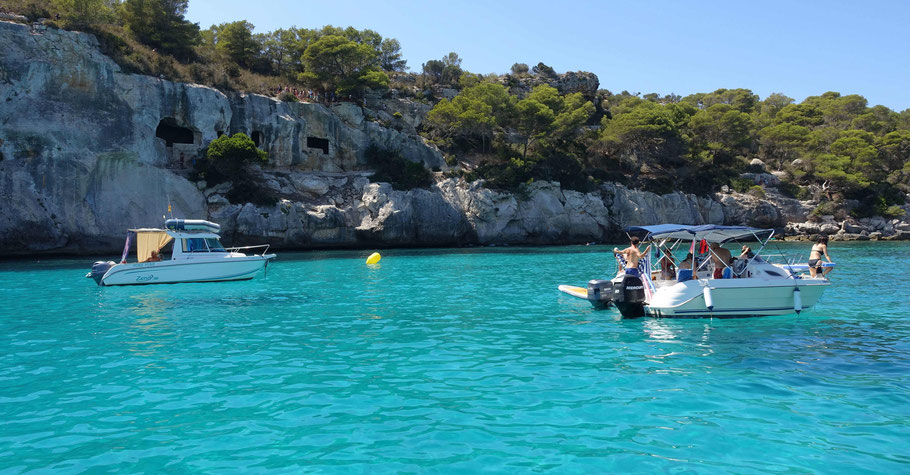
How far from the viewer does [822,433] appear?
6223mm

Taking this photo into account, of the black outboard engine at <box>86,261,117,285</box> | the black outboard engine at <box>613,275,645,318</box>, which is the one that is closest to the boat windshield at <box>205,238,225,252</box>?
the black outboard engine at <box>86,261,117,285</box>

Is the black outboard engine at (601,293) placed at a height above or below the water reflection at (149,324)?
above

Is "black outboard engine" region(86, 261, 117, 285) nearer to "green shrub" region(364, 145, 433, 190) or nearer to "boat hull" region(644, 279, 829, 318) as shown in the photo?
"boat hull" region(644, 279, 829, 318)

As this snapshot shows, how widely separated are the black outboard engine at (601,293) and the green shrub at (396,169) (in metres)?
33.1

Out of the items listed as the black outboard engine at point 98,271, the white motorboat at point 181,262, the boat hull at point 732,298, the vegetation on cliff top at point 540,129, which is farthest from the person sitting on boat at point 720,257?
the vegetation on cliff top at point 540,129

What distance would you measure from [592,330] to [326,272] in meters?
17.1

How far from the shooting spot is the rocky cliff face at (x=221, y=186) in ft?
115

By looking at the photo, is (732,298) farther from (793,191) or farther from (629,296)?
(793,191)

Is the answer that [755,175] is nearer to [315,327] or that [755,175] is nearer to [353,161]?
[353,161]

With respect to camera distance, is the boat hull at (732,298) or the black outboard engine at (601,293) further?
the black outboard engine at (601,293)

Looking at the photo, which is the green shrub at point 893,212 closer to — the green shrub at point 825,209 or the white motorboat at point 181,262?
the green shrub at point 825,209

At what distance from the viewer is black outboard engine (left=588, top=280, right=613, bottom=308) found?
14.8 m

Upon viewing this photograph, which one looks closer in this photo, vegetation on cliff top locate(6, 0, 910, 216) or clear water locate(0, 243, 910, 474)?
clear water locate(0, 243, 910, 474)

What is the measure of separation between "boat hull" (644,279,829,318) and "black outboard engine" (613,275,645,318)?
399mm
